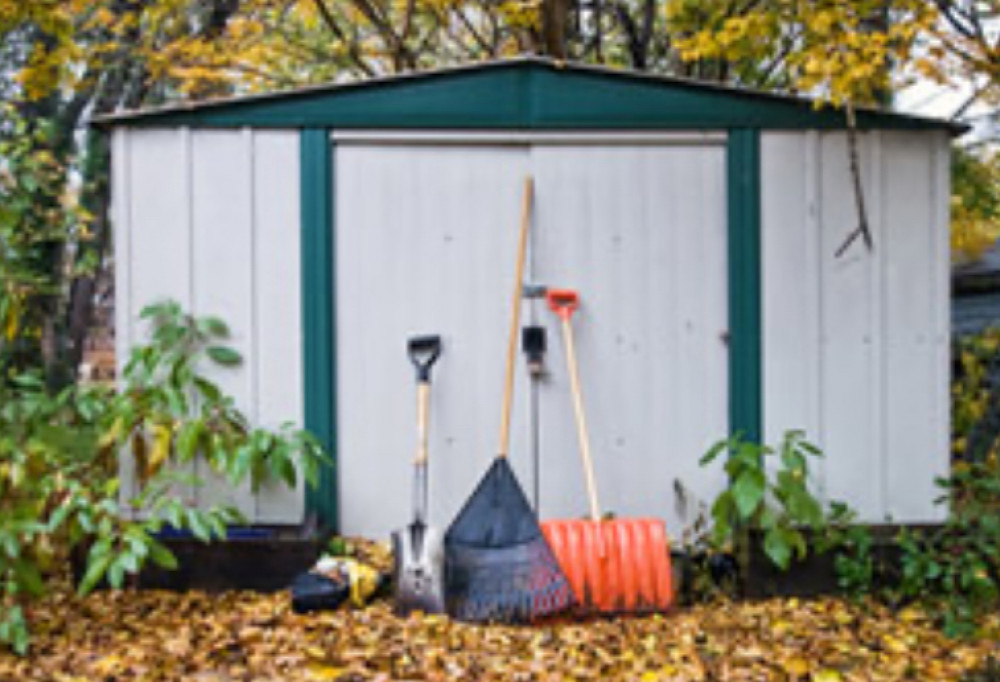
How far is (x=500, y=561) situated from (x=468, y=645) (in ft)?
1.33

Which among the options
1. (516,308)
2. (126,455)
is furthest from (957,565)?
(126,455)

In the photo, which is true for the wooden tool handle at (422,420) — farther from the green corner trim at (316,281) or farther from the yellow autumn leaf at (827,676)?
the yellow autumn leaf at (827,676)

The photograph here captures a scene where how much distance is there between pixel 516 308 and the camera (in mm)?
3865

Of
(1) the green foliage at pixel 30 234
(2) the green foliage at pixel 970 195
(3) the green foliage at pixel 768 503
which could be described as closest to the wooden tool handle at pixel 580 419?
(3) the green foliage at pixel 768 503

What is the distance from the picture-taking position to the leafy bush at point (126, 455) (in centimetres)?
309

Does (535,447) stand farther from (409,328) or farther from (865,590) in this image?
(865,590)

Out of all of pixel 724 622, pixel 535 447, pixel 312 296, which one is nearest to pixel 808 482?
pixel 724 622

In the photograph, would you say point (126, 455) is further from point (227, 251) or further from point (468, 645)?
point (468, 645)

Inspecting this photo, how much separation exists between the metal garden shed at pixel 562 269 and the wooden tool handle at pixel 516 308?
0.06 meters

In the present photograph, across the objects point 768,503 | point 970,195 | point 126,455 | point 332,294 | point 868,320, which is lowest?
point 768,503

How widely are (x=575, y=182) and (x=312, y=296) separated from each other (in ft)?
4.34

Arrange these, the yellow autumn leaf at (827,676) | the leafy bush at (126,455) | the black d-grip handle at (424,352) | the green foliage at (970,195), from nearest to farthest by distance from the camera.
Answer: the yellow autumn leaf at (827,676) < the leafy bush at (126,455) < the black d-grip handle at (424,352) < the green foliage at (970,195)

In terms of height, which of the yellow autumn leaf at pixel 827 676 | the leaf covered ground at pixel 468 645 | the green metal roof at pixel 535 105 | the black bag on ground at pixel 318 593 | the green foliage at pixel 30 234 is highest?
the green metal roof at pixel 535 105

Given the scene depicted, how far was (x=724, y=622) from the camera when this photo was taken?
11.2 ft
